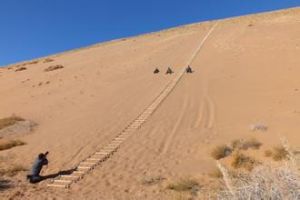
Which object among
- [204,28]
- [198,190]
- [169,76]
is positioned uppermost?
[204,28]

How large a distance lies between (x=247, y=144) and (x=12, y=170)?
818 cm

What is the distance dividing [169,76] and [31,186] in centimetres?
2093

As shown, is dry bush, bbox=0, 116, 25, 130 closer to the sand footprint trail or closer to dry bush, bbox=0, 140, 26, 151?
dry bush, bbox=0, 140, 26, 151

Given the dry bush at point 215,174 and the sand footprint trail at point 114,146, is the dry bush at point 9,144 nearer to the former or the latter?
the sand footprint trail at point 114,146

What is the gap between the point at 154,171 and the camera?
1502 centimetres

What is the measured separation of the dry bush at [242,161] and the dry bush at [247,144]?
1417 mm

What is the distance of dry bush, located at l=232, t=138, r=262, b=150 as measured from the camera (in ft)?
55.3

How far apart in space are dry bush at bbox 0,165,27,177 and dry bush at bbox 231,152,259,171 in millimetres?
6901

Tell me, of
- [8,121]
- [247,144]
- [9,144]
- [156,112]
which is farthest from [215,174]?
[8,121]

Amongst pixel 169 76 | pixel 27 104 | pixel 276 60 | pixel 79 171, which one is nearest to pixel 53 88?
pixel 27 104

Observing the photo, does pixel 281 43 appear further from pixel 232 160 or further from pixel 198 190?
pixel 198 190

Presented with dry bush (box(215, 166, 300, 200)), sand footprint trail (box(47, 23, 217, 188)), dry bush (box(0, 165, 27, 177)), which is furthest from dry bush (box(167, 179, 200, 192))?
dry bush (box(215, 166, 300, 200))

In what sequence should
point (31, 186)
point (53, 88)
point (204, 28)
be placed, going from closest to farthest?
point (31, 186)
point (53, 88)
point (204, 28)

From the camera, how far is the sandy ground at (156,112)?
1502 cm
